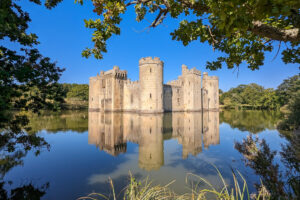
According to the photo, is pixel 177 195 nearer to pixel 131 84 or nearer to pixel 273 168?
pixel 273 168

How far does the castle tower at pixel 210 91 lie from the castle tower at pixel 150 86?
51.5ft

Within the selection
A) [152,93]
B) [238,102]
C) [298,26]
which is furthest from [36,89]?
[238,102]

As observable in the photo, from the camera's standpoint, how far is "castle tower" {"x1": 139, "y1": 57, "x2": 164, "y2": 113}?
924 inches

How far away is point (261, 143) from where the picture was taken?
3.04m

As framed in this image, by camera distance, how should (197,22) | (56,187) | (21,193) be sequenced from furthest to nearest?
(56,187) → (21,193) → (197,22)

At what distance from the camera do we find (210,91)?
3478 cm

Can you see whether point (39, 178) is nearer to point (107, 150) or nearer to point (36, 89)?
point (36, 89)

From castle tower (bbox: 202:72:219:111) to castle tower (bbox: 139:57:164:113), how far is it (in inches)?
618

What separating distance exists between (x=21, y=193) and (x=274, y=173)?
495cm

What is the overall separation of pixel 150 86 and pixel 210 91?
18.2 m

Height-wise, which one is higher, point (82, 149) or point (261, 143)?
point (261, 143)

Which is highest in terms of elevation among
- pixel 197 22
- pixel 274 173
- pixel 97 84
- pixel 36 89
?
pixel 97 84

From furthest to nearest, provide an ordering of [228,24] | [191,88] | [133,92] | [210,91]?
[210,91] < [191,88] < [133,92] < [228,24]

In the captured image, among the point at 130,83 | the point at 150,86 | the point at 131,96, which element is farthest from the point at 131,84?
the point at 150,86
